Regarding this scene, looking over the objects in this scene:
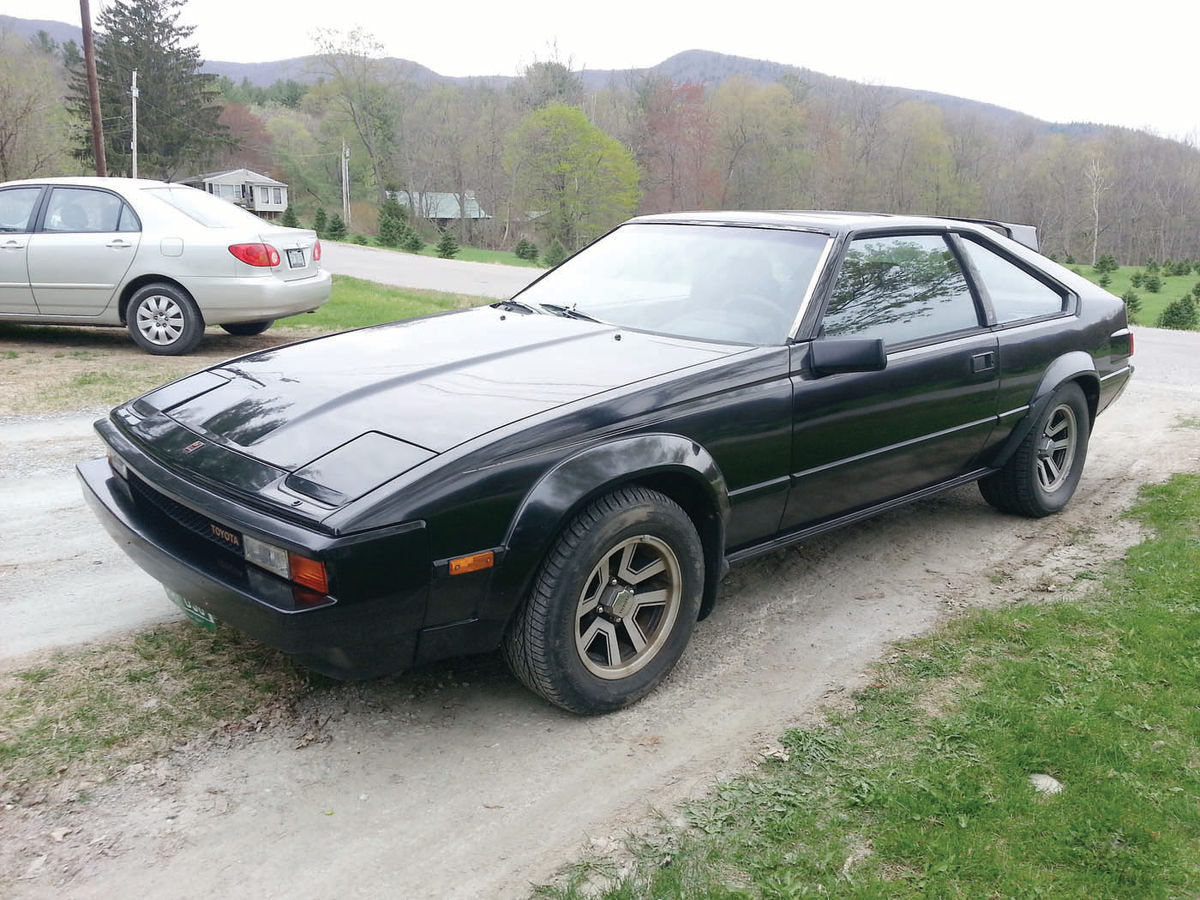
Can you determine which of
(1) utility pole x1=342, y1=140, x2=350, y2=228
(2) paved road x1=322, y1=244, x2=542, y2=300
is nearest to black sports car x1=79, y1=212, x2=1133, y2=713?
(2) paved road x1=322, y1=244, x2=542, y2=300

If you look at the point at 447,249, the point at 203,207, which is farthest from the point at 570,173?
the point at 203,207

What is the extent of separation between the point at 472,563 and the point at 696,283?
1894 mm

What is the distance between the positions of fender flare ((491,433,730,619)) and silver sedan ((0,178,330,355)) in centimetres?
670

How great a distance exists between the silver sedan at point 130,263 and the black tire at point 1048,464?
6703 mm

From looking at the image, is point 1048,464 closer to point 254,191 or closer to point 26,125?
point 26,125

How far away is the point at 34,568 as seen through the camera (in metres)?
4.11

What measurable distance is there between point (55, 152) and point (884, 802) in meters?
36.5

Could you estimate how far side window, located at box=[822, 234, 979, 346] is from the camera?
392 centimetres

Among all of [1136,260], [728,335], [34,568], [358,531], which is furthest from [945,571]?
[1136,260]

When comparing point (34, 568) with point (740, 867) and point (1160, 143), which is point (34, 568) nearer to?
point (740, 867)

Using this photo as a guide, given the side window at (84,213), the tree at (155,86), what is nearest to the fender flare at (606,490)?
the side window at (84,213)

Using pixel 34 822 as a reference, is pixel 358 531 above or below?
above

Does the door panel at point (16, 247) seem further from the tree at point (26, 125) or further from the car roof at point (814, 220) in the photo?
the tree at point (26, 125)

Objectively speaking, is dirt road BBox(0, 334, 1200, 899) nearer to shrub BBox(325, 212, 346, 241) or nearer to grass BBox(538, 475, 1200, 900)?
A: grass BBox(538, 475, 1200, 900)
